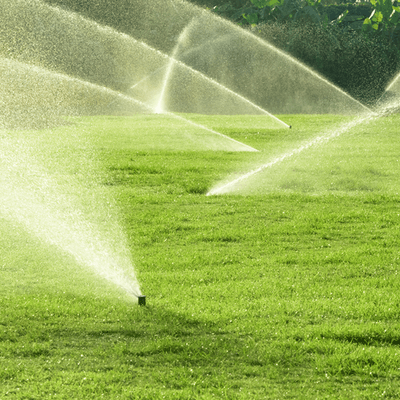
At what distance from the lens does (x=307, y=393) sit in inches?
158

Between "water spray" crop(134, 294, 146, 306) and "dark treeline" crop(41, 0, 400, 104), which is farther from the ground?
"dark treeline" crop(41, 0, 400, 104)

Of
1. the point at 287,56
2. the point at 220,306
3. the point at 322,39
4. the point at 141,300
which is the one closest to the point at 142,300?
the point at 141,300

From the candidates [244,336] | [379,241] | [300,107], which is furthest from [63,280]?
[300,107]

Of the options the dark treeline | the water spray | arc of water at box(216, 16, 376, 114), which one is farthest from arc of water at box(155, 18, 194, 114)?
the water spray

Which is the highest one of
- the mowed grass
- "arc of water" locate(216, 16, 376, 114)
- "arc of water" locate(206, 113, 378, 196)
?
"arc of water" locate(216, 16, 376, 114)

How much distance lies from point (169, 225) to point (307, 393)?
4.74m

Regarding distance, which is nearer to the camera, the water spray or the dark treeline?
the water spray

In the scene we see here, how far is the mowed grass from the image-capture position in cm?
418

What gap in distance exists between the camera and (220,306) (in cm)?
543

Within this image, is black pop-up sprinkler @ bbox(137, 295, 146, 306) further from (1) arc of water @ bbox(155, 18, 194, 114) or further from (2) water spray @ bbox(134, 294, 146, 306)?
(1) arc of water @ bbox(155, 18, 194, 114)

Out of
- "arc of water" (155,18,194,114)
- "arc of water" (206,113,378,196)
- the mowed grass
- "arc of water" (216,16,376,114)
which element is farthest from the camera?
"arc of water" (216,16,376,114)

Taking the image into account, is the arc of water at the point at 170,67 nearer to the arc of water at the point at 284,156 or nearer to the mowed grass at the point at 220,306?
the arc of water at the point at 284,156

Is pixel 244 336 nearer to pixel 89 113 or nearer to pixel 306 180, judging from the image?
pixel 306 180

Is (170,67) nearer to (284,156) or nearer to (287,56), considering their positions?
(287,56)
